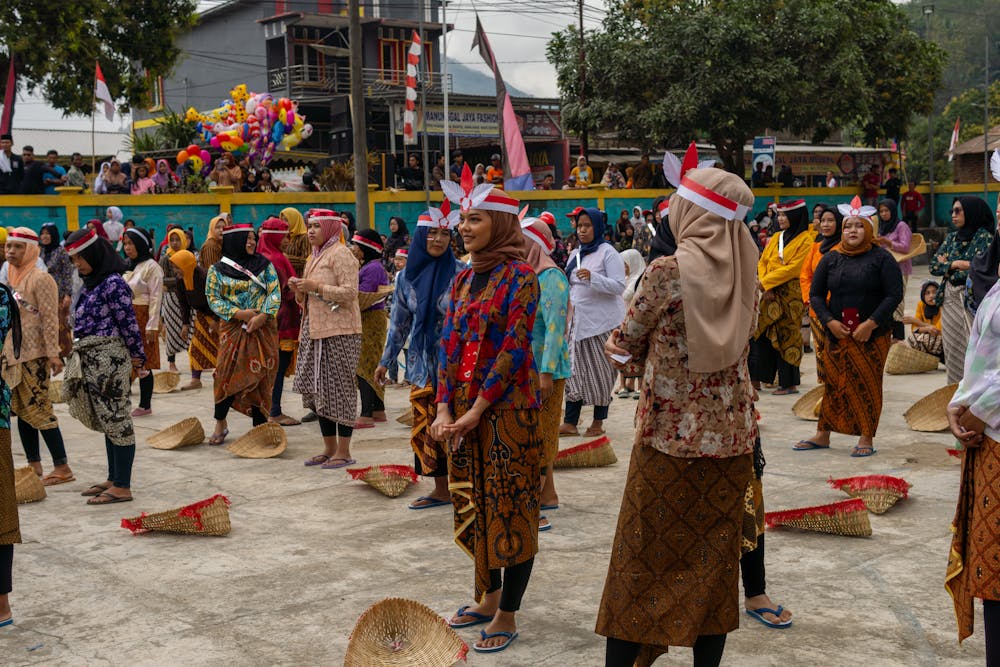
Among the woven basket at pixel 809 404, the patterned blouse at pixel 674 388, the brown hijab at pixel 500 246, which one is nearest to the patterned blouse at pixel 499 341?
the brown hijab at pixel 500 246

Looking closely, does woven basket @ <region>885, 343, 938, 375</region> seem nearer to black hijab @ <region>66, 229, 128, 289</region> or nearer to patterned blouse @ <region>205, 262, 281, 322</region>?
patterned blouse @ <region>205, 262, 281, 322</region>

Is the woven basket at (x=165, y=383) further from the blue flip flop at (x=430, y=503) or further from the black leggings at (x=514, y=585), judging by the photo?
the black leggings at (x=514, y=585)

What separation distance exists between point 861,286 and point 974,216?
120 cm

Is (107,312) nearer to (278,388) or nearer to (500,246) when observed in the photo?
(278,388)

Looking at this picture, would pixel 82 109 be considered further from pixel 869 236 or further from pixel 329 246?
pixel 869 236

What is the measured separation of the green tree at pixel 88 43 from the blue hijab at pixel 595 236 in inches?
726

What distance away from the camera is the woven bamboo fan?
20.4ft

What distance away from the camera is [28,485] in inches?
278

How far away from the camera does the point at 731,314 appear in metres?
3.54

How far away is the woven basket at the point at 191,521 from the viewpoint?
616 cm

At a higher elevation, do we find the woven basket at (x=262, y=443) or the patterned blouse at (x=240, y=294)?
the patterned blouse at (x=240, y=294)

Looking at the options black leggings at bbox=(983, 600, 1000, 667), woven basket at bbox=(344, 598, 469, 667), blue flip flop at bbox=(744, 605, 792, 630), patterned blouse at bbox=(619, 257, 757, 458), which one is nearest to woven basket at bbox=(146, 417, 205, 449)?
woven basket at bbox=(344, 598, 469, 667)

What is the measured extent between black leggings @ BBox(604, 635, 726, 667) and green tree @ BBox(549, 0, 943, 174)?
79.1ft

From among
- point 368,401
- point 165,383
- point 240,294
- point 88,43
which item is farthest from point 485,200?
point 88,43
